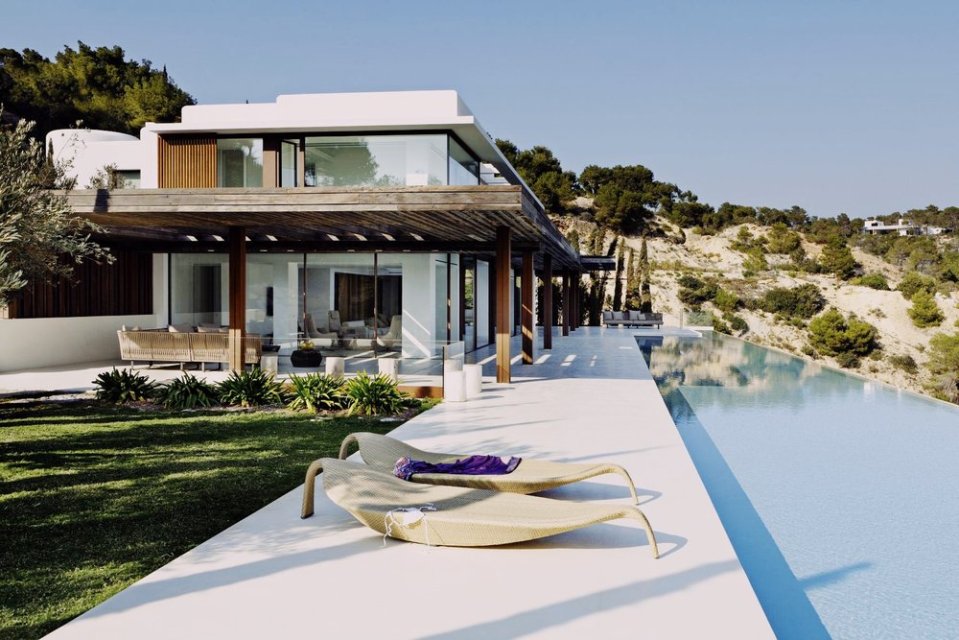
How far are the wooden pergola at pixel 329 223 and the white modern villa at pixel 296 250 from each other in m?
0.05

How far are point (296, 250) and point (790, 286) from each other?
1498 inches

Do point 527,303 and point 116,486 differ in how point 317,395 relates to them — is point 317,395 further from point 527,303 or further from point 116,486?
point 527,303

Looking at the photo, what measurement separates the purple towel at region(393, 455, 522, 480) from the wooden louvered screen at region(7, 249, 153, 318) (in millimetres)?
11261

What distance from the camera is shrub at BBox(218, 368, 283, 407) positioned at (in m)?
11.0

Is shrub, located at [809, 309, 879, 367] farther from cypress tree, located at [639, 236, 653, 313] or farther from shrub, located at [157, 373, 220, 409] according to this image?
shrub, located at [157, 373, 220, 409]

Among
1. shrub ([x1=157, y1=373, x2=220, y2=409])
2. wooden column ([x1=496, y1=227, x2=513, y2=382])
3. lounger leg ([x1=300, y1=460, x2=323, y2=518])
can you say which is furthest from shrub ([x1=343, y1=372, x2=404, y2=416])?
lounger leg ([x1=300, y1=460, x2=323, y2=518])

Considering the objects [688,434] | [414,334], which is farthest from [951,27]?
[688,434]

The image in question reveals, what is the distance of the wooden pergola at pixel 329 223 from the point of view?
35.2 ft

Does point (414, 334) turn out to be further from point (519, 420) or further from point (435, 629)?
point (435, 629)

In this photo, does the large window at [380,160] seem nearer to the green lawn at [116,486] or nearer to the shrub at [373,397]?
the shrub at [373,397]

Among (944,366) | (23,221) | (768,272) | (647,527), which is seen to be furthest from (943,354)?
(23,221)

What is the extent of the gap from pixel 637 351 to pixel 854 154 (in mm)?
40918

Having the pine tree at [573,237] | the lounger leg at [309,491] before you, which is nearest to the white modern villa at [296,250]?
the lounger leg at [309,491]

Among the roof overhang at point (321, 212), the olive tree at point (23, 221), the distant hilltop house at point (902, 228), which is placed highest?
the distant hilltop house at point (902, 228)
